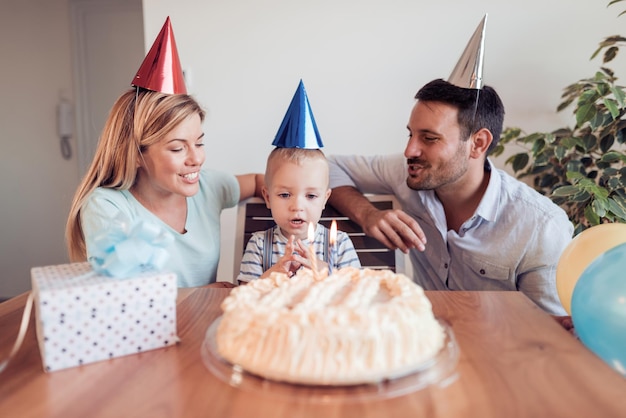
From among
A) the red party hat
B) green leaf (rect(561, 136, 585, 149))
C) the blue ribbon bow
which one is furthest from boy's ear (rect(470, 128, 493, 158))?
the blue ribbon bow

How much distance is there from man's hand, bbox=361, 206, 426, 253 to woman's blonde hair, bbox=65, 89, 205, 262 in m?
0.63

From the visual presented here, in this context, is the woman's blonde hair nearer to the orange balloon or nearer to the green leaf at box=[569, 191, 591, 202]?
the orange balloon

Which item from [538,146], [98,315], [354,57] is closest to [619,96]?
[538,146]

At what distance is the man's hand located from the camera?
5.11 ft

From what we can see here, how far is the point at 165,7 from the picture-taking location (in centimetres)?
265

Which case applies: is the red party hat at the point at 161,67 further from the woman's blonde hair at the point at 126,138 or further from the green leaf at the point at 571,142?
the green leaf at the point at 571,142

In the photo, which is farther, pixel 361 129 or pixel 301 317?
pixel 361 129

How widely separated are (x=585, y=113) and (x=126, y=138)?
1.62 meters

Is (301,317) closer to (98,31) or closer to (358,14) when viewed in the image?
(358,14)

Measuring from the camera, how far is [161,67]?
5.23 ft

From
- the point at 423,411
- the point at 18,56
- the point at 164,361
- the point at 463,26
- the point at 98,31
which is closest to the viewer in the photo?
the point at 423,411

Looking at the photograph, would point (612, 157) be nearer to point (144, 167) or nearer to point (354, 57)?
point (354, 57)

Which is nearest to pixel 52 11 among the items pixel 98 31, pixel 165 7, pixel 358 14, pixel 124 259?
pixel 98 31

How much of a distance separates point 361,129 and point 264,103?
48 cm
